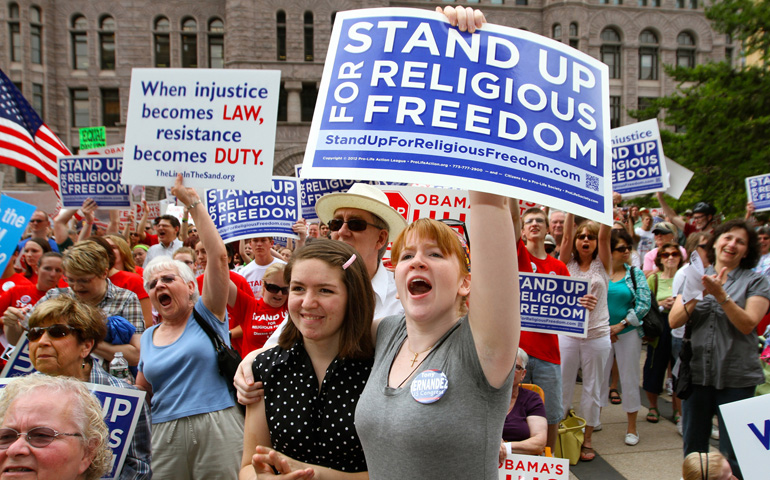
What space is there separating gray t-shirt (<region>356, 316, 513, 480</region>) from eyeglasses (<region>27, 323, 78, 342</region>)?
2.00 m

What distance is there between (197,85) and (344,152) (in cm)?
239

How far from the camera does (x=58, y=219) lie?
7.41 m

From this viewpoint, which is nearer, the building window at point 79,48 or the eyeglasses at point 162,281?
the eyeglasses at point 162,281

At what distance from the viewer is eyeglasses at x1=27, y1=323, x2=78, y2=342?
2902mm

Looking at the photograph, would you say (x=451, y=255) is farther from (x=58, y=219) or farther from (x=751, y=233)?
(x=58, y=219)

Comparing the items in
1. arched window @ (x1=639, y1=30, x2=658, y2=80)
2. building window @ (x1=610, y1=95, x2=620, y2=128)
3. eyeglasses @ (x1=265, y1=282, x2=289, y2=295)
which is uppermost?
arched window @ (x1=639, y1=30, x2=658, y2=80)

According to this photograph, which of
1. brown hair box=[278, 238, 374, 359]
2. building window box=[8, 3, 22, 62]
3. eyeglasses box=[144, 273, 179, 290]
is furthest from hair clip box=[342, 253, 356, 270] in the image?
building window box=[8, 3, 22, 62]

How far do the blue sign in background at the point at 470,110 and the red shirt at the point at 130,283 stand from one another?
11.0 ft

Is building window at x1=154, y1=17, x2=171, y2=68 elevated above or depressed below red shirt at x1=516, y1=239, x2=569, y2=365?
above

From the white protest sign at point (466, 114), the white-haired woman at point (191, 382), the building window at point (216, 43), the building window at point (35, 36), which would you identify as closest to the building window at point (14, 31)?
the building window at point (35, 36)

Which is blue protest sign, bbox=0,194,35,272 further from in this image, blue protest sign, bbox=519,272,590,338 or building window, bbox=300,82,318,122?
building window, bbox=300,82,318,122

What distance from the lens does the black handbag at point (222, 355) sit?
329 cm

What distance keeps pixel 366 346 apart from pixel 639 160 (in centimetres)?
547

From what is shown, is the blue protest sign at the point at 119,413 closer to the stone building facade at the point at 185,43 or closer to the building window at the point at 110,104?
the stone building facade at the point at 185,43
